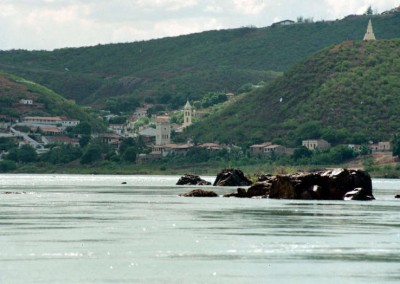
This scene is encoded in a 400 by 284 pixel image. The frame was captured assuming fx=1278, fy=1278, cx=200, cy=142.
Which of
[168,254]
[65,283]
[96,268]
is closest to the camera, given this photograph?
[65,283]

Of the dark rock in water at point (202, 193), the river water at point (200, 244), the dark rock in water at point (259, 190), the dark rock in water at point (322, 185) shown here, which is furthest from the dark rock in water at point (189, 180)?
the river water at point (200, 244)

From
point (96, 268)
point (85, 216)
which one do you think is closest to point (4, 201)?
point (85, 216)

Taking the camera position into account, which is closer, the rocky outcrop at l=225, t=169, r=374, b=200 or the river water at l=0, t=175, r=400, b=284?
the river water at l=0, t=175, r=400, b=284

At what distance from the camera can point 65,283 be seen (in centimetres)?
4997

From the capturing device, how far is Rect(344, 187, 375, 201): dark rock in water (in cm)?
11444

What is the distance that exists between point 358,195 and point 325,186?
Result: 3.28m

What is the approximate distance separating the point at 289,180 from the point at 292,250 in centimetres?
5296

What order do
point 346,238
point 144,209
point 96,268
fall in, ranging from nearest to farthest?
point 96,268 < point 346,238 < point 144,209

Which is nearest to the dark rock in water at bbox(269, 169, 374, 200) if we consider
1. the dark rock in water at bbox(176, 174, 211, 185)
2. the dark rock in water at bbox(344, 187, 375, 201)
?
the dark rock in water at bbox(344, 187, 375, 201)

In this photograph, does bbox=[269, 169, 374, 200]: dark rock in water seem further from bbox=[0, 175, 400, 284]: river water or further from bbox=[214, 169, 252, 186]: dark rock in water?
bbox=[214, 169, 252, 186]: dark rock in water

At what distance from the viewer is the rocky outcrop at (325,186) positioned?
113 metres

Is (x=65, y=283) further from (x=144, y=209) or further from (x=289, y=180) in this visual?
(x=289, y=180)

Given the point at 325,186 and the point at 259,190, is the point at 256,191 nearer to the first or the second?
the point at 259,190

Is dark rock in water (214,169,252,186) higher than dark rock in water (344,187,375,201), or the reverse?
dark rock in water (214,169,252,186)
